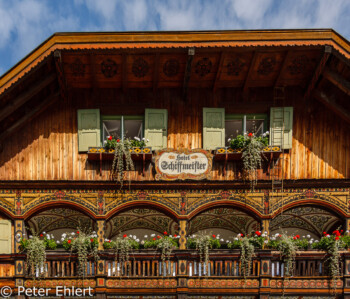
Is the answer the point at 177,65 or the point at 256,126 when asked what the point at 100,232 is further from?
the point at 256,126

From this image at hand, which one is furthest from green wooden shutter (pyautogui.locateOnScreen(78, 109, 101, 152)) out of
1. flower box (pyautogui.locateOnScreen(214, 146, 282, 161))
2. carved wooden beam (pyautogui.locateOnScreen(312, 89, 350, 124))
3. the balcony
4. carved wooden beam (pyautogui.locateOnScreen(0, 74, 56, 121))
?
carved wooden beam (pyautogui.locateOnScreen(312, 89, 350, 124))

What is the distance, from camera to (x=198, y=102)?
522 inches

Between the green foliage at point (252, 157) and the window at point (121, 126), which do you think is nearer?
the green foliage at point (252, 157)

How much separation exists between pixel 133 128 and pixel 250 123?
378 cm

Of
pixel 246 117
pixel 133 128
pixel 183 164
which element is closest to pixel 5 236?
pixel 133 128

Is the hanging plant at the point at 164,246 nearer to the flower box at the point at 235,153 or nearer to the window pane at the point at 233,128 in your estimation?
the flower box at the point at 235,153

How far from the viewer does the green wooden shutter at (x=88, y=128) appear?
12836 mm

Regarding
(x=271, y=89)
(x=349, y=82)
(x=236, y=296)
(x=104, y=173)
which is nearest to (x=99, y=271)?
(x=104, y=173)

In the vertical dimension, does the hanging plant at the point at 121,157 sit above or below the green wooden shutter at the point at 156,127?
below

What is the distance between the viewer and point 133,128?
13414 millimetres

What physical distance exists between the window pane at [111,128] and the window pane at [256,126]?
4187mm

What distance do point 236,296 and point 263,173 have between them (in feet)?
12.2

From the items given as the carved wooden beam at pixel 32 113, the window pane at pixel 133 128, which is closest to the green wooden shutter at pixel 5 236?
the carved wooden beam at pixel 32 113

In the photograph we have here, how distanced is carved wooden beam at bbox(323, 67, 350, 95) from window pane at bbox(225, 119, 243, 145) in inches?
115
